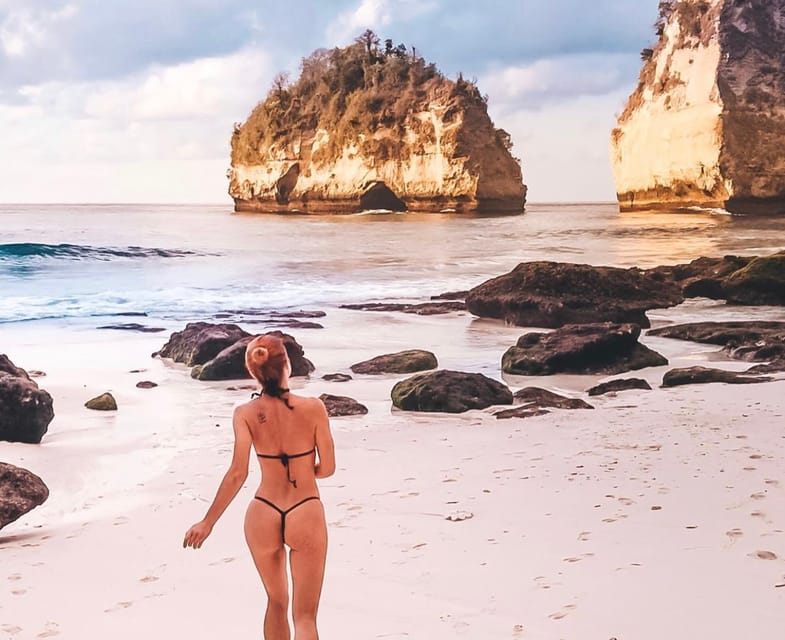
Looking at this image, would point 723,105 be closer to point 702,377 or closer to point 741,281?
point 741,281

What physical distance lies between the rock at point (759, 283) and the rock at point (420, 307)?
436cm

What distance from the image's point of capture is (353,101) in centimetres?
6319

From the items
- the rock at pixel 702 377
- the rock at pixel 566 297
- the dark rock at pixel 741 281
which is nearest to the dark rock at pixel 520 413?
the rock at pixel 702 377

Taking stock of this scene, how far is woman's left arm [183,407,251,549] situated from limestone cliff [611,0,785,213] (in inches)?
1694

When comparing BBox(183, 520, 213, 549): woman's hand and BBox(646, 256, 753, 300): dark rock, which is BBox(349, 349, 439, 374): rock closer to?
BBox(183, 520, 213, 549): woman's hand

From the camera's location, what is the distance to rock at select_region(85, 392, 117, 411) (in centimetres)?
705

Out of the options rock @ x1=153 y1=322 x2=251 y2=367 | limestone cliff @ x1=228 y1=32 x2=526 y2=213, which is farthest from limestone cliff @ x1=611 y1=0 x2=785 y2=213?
rock @ x1=153 y1=322 x2=251 y2=367

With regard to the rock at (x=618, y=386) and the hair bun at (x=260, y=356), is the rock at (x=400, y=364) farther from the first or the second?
the hair bun at (x=260, y=356)

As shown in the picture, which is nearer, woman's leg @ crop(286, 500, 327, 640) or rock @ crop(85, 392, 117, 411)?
woman's leg @ crop(286, 500, 327, 640)

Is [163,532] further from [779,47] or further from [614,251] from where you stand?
[779,47]

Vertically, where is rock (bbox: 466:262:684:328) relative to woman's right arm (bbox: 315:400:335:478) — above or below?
below

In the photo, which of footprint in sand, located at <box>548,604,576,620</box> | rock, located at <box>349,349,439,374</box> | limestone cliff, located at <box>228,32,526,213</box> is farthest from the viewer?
limestone cliff, located at <box>228,32,526,213</box>

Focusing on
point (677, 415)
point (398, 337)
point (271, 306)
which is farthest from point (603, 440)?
point (271, 306)

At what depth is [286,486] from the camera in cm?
252
